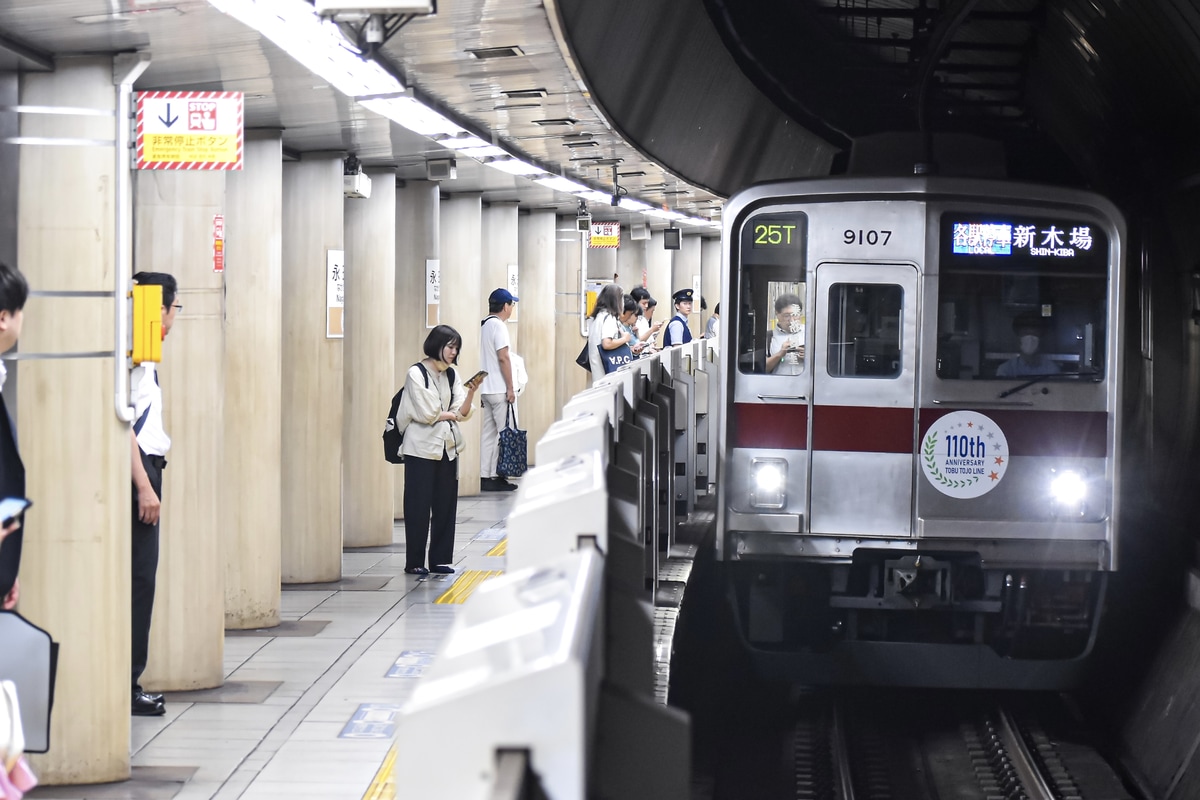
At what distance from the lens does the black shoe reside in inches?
262

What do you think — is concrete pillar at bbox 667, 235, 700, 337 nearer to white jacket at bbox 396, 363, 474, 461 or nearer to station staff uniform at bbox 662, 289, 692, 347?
station staff uniform at bbox 662, 289, 692, 347

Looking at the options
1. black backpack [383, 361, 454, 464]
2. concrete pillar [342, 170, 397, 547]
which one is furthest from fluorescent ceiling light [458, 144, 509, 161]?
black backpack [383, 361, 454, 464]

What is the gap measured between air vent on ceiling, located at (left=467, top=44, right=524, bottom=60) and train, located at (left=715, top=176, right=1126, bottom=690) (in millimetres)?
1318

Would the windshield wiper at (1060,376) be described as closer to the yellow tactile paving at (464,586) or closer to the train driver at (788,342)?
the train driver at (788,342)

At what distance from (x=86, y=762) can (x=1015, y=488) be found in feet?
14.4

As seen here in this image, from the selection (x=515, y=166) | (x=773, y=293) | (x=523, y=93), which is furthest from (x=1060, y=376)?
(x=515, y=166)

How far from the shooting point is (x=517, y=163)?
1203 cm

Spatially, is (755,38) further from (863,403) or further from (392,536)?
(863,403)

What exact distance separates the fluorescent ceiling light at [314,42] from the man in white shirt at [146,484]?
1.17 metres

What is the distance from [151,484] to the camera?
6.44 metres

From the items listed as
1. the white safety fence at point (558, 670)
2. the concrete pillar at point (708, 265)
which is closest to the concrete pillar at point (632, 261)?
the concrete pillar at point (708, 265)

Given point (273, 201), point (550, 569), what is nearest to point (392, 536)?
point (273, 201)

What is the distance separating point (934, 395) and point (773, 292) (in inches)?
37.4

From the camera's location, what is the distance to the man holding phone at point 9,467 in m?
3.57
